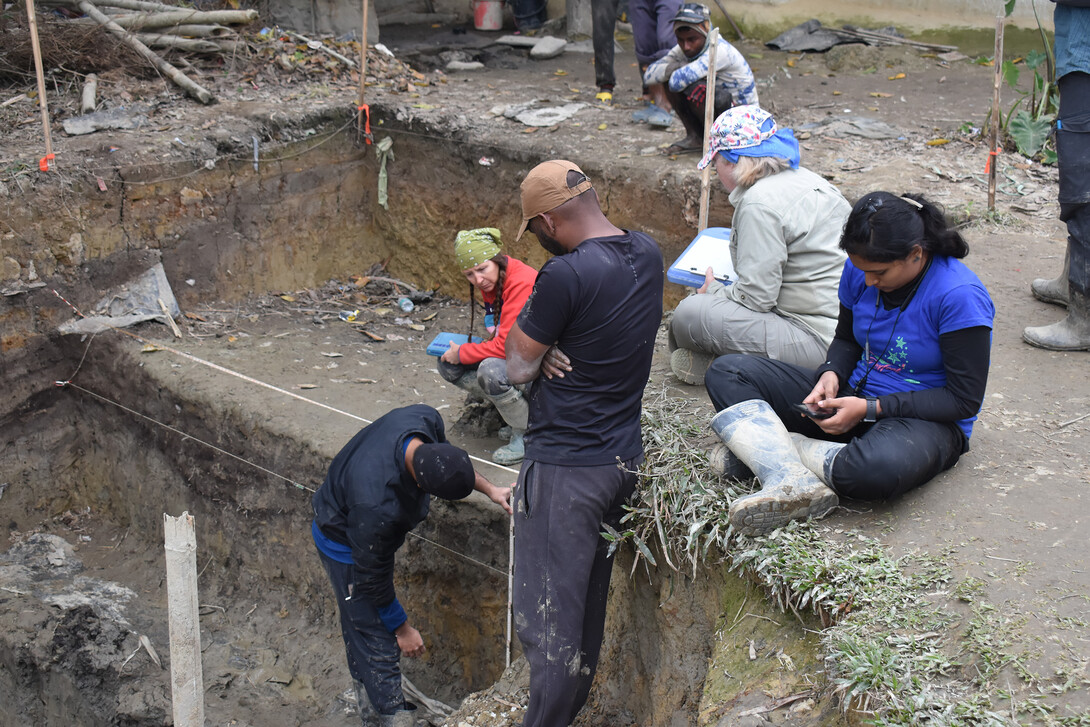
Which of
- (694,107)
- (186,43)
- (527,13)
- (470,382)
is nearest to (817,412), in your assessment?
(470,382)

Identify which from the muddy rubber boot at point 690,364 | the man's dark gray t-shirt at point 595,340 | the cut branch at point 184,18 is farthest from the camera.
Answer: the cut branch at point 184,18

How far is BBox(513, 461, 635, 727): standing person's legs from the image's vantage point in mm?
3156

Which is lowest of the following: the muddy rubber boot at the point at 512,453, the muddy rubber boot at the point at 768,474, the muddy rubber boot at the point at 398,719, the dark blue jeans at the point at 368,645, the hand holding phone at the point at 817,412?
the muddy rubber boot at the point at 398,719

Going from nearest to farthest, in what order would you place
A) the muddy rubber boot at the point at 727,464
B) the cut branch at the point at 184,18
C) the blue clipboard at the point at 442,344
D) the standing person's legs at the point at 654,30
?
the muddy rubber boot at the point at 727,464 < the blue clipboard at the point at 442,344 < the standing person's legs at the point at 654,30 < the cut branch at the point at 184,18

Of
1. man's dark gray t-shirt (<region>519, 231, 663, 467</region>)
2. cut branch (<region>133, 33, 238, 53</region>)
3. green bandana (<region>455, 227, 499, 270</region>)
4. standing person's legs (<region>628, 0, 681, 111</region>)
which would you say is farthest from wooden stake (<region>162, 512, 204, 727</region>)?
cut branch (<region>133, 33, 238, 53</region>)

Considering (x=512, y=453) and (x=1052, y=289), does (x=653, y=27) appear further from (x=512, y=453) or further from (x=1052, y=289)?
(x=512, y=453)

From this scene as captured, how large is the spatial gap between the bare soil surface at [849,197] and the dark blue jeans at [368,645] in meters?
1.46

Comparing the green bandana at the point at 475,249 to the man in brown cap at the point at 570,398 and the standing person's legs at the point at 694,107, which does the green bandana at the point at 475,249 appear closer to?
the man in brown cap at the point at 570,398

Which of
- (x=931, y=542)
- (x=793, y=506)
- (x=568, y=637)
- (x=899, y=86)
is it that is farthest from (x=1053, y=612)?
(x=899, y=86)

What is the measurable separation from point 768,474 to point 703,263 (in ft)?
6.11

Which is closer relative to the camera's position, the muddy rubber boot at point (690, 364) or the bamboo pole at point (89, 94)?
the muddy rubber boot at point (690, 364)

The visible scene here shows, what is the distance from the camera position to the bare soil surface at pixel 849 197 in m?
3.13

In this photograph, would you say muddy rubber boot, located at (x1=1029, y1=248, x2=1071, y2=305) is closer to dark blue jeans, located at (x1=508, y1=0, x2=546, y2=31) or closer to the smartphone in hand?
the smartphone in hand

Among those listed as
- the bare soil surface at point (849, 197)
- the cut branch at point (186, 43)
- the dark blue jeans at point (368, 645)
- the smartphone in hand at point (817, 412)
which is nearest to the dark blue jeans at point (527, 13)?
the bare soil surface at point (849, 197)
